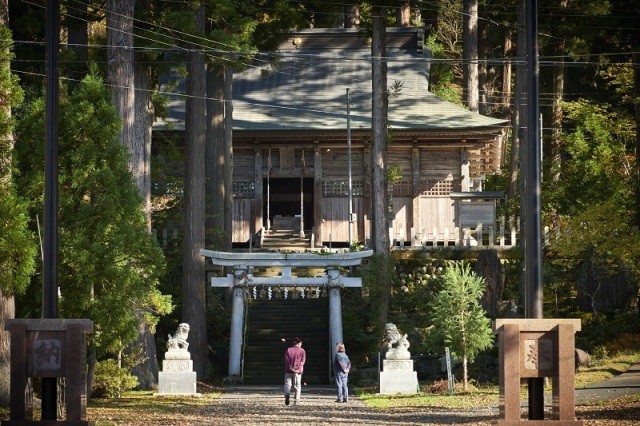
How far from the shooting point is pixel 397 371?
28.3 meters

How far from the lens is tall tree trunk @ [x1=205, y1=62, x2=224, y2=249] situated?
119 ft

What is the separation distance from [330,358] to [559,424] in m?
18.4

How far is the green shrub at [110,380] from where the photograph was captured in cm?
2523

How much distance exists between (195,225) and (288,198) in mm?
14645

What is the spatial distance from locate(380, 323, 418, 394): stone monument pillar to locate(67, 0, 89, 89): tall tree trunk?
873 cm

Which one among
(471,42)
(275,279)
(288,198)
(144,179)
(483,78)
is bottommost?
(275,279)

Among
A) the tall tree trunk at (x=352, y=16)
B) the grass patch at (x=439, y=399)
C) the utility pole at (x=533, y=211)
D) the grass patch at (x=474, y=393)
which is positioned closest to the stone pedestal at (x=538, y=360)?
the utility pole at (x=533, y=211)

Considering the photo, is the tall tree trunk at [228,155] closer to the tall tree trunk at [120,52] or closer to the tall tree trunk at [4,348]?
the tall tree trunk at [120,52]

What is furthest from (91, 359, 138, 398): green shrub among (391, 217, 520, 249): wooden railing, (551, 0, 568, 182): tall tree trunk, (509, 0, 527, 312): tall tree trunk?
(551, 0, 568, 182): tall tree trunk

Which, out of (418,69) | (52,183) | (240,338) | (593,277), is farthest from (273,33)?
(52,183)

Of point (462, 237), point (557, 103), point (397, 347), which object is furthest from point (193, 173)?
point (557, 103)

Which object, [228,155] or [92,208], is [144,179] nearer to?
[92,208]

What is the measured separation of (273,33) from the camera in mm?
35938

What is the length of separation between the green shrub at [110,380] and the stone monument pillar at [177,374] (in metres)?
1.90
